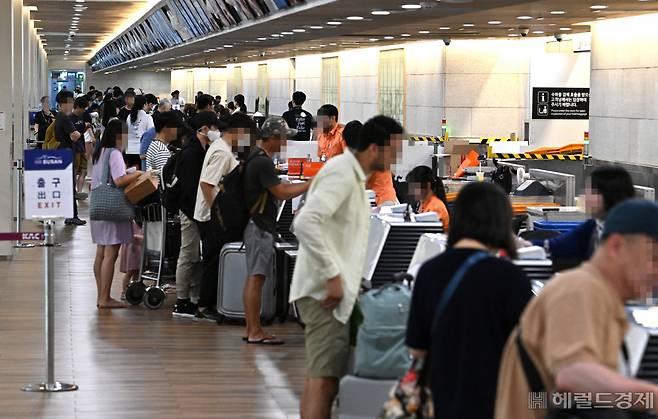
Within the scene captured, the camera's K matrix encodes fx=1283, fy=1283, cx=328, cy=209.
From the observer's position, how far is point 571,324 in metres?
3.33

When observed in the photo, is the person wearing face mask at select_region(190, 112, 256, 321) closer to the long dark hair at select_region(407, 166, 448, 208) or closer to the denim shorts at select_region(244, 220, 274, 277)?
the denim shorts at select_region(244, 220, 274, 277)

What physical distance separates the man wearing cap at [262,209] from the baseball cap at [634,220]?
18.3ft

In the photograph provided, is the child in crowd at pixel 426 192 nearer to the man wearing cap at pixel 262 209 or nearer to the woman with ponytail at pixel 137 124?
the man wearing cap at pixel 262 209

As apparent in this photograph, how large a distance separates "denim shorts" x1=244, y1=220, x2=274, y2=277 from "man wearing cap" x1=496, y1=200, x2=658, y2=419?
6095 mm

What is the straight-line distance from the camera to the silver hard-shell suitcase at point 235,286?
1054 cm

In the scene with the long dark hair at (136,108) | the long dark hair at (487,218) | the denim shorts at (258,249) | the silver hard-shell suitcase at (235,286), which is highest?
the long dark hair at (136,108)

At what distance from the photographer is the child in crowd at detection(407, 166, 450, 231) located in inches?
383

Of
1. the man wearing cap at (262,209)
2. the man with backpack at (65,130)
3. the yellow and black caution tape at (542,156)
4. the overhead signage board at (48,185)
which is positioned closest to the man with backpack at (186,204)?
the man wearing cap at (262,209)

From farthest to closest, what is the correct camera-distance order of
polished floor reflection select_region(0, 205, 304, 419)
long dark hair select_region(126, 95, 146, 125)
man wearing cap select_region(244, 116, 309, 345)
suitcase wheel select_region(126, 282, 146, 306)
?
long dark hair select_region(126, 95, 146, 125) < suitcase wheel select_region(126, 282, 146, 306) < man wearing cap select_region(244, 116, 309, 345) < polished floor reflection select_region(0, 205, 304, 419)

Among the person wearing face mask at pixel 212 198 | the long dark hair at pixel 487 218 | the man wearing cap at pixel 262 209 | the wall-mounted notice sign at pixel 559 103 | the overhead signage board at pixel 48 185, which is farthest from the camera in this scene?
the wall-mounted notice sign at pixel 559 103

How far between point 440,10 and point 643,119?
10.0 feet

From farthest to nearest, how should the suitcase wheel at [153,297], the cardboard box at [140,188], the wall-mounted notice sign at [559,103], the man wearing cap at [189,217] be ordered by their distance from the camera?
the wall-mounted notice sign at [559,103] < the suitcase wheel at [153,297] < the cardboard box at [140,188] < the man wearing cap at [189,217]

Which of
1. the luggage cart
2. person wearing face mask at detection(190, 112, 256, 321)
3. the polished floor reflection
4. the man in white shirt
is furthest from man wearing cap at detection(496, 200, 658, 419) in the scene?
the luggage cart

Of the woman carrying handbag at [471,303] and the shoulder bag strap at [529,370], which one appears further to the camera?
the woman carrying handbag at [471,303]
